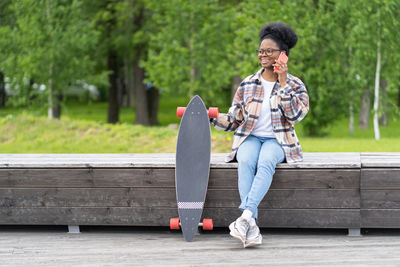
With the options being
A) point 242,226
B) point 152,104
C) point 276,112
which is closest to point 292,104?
point 276,112

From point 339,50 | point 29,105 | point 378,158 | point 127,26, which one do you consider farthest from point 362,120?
point 378,158

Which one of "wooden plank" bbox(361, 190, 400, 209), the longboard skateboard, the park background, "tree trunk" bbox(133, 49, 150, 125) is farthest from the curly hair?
"tree trunk" bbox(133, 49, 150, 125)

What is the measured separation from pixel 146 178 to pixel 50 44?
34.3 feet

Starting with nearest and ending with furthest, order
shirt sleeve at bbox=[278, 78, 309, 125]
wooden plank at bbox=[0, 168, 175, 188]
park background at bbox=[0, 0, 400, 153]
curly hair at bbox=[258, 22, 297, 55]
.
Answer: shirt sleeve at bbox=[278, 78, 309, 125] → curly hair at bbox=[258, 22, 297, 55] → wooden plank at bbox=[0, 168, 175, 188] → park background at bbox=[0, 0, 400, 153]

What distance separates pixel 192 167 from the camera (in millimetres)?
4355

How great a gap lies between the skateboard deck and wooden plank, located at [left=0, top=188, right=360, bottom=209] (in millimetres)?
173

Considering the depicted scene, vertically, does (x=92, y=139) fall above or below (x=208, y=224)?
above

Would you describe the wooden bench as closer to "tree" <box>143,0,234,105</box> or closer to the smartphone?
the smartphone

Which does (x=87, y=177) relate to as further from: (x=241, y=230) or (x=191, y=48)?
(x=191, y=48)

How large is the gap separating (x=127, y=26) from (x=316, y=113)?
25.1ft

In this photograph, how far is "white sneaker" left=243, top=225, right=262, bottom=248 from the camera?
13.2 ft

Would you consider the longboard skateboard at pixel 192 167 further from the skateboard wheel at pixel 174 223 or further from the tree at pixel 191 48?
the tree at pixel 191 48

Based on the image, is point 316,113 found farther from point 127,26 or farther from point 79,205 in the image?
point 79,205

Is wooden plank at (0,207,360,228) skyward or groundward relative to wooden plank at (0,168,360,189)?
groundward
